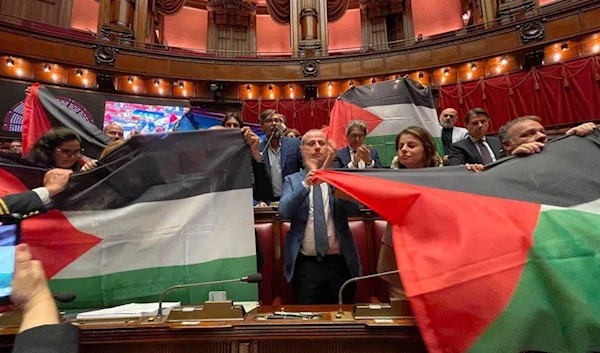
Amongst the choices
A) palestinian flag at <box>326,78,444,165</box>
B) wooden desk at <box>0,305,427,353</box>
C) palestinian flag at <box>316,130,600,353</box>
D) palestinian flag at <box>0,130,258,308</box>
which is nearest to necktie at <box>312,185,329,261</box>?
palestinian flag at <box>0,130,258,308</box>

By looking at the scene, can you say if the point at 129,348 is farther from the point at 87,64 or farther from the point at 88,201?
the point at 87,64

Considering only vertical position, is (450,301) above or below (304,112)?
below

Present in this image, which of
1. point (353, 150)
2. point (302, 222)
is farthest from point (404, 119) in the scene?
point (302, 222)

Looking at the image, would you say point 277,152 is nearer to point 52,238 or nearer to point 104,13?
point 52,238

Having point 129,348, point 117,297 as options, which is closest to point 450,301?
point 129,348

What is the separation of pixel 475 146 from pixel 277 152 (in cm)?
169

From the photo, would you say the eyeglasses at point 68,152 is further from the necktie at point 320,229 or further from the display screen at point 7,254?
the necktie at point 320,229

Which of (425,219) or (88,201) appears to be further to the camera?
(88,201)

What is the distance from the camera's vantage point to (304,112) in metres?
10.1

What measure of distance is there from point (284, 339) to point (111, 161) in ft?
4.57

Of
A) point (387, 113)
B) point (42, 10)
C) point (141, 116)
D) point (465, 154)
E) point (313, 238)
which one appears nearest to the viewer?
point (313, 238)

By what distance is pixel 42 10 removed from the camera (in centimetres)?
1238

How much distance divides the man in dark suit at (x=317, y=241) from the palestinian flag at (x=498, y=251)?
1.63 ft

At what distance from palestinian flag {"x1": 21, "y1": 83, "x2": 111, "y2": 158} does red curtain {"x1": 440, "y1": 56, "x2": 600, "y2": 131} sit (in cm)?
794
